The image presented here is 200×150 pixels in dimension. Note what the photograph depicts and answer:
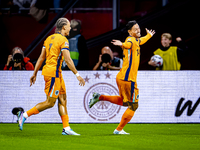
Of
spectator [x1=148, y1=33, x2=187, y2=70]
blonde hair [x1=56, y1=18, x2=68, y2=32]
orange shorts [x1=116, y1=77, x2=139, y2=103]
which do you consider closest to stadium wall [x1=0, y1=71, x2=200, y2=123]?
spectator [x1=148, y1=33, x2=187, y2=70]

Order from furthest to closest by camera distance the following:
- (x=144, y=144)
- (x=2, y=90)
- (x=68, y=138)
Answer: (x=2, y=90) → (x=68, y=138) → (x=144, y=144)

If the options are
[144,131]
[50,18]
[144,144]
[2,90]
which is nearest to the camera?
[144,144]

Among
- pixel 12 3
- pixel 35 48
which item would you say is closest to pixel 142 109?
pixel 35 48

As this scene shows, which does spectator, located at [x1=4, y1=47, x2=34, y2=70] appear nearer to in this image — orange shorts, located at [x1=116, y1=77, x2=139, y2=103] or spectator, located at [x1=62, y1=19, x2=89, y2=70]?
spectator, located at [x1=62, y1=19, x2=89, y2=70]

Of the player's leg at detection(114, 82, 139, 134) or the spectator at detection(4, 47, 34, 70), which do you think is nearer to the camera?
the player's leg at detection(114, 82, 139, 134)

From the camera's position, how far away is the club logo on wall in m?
8.59

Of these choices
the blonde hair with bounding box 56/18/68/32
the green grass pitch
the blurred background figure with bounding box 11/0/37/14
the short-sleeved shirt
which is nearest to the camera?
the green grass pitch

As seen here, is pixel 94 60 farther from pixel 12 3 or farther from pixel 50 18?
pixel 12 3

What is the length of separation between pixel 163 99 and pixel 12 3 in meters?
5.22

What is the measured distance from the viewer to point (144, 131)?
7.16 m

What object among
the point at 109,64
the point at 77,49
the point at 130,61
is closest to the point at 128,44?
the point at 130,61

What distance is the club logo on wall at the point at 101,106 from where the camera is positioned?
8.59m

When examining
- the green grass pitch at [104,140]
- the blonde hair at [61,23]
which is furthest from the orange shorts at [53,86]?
the blonde hair at [61,23]

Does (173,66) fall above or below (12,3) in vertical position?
below
